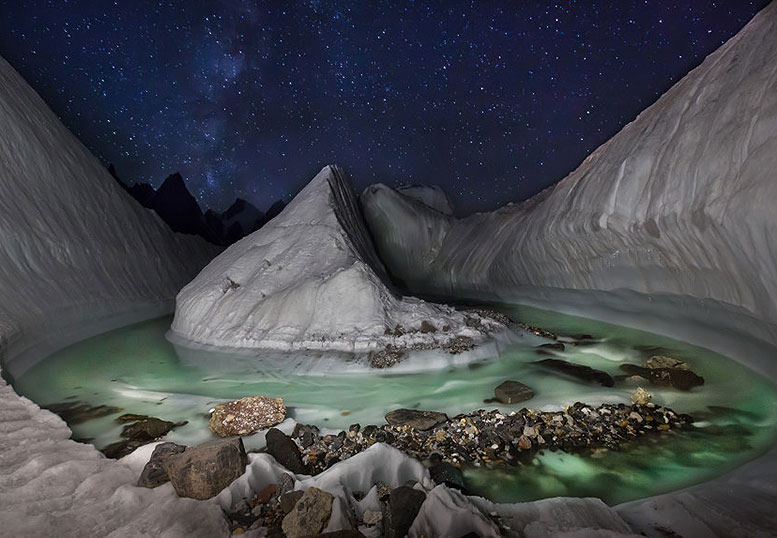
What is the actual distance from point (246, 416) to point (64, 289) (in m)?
10.9

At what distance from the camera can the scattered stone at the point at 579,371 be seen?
6234 mm

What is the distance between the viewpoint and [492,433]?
4.37 m

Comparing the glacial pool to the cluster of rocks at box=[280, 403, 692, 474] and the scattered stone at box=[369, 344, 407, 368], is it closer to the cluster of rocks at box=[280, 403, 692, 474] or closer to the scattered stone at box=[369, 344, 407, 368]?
the cluster of rocks at box=[280, 403, 692, 474]

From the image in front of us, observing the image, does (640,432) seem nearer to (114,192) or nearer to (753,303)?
(753,303)

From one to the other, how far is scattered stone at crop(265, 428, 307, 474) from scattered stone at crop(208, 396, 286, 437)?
0.80 meters

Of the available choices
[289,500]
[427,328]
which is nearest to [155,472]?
[289,500]

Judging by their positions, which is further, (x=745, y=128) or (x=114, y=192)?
(x=114, y=192)

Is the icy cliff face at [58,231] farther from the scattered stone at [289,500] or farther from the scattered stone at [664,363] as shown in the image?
the scattered stone at [664,363]

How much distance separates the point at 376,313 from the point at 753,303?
699cm

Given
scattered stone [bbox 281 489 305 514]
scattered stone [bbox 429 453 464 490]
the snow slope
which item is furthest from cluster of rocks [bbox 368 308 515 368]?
the snow slope

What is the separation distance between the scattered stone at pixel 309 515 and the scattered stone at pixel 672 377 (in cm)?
561

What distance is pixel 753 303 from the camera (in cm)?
665

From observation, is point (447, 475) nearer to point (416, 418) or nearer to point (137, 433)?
point (416, 418)

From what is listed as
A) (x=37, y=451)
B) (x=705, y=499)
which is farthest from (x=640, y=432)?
(x=37, y=451)
